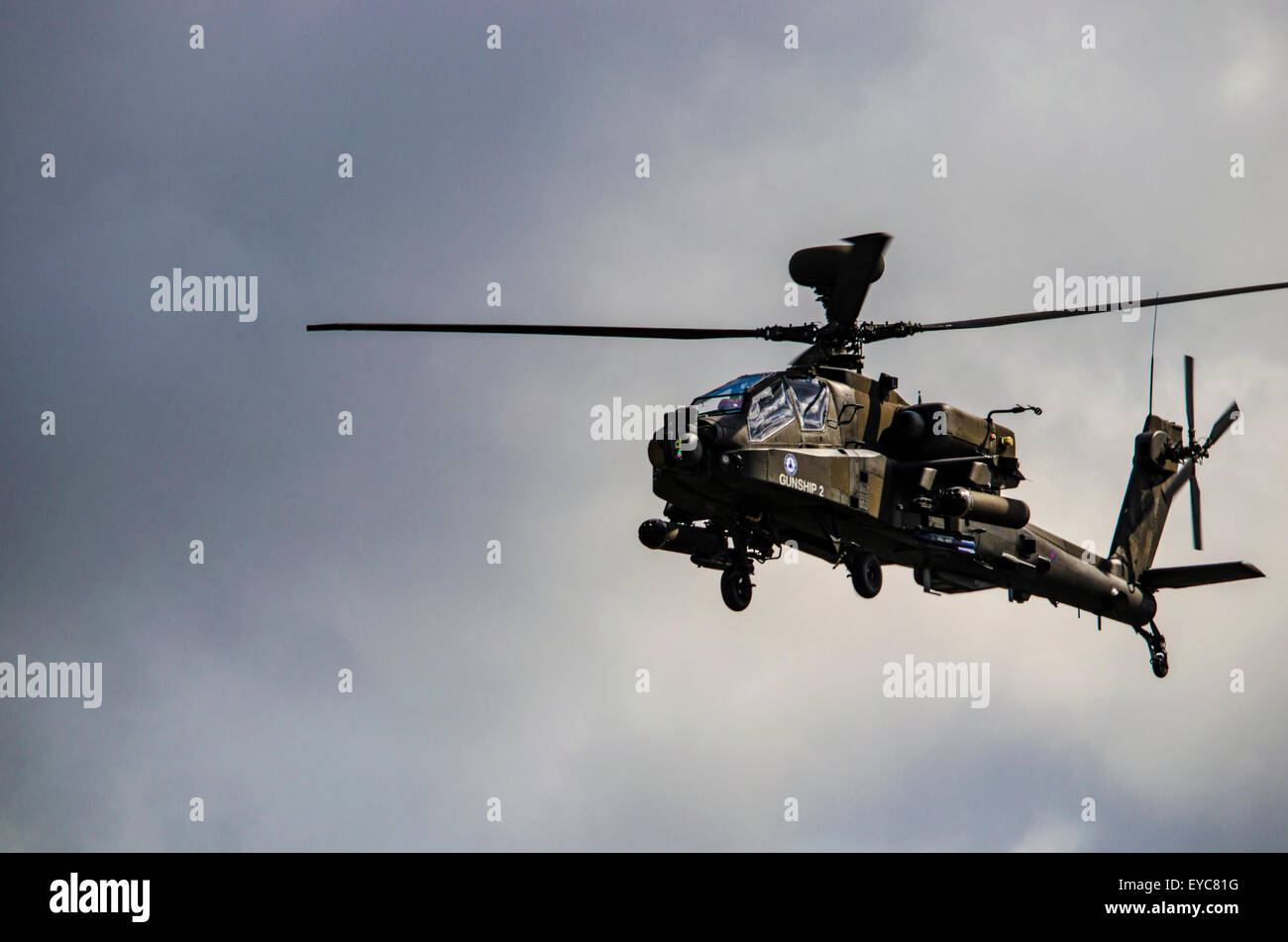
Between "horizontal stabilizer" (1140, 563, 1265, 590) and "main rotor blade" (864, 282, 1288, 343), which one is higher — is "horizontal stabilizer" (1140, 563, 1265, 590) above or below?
below

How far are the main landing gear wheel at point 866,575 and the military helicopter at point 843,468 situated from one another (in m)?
0.04

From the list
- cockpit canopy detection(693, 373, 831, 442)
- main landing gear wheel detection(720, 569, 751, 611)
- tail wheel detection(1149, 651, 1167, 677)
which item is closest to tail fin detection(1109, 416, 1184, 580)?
tail wheel detection(1149, 651, 1167, 677)

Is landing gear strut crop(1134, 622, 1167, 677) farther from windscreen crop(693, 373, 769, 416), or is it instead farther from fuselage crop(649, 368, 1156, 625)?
windscreen crop(693, 373, 769, 416)

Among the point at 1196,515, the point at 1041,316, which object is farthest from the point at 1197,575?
the point at 1041,316

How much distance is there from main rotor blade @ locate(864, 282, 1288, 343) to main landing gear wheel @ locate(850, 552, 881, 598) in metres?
4.70

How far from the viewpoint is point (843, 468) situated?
109ft

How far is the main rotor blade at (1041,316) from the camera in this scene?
3384cm

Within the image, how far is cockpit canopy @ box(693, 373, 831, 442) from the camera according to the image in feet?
106

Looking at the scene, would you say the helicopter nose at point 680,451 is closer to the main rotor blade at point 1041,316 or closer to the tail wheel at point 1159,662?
the main rotor blade at point 1041,316

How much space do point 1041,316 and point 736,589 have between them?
8405 millimetres
